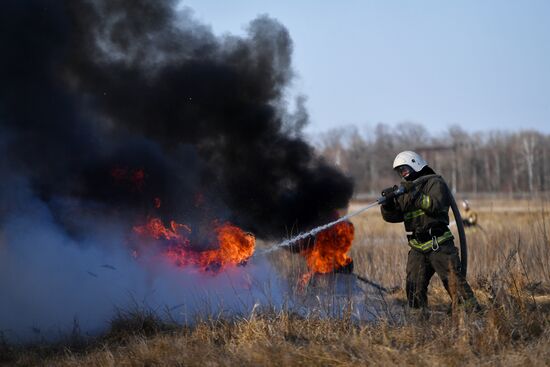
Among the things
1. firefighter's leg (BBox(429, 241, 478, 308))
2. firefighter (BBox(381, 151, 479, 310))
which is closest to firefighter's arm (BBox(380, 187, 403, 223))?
firefighter (BBox(381, 151, 479, 310))

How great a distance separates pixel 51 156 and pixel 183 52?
2790 mm

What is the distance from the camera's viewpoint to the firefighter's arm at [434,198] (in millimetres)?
6898

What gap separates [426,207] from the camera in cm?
691

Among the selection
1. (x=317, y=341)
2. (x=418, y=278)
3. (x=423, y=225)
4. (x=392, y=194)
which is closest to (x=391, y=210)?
(x=392, y=194)

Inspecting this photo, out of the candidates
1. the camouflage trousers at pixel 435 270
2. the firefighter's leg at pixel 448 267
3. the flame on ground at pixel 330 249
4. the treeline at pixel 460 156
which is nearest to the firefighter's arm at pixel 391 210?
the camouflage trousers at pixel 435 270

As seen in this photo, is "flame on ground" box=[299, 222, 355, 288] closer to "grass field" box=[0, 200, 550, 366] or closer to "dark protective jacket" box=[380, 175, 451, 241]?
"dark protective jacket" box=[380, 175, 451, 241]

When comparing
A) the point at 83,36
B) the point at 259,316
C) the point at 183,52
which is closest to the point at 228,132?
the point at 183,52

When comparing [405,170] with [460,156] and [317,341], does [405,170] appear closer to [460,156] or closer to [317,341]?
[317,341]

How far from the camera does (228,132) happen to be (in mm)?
9961

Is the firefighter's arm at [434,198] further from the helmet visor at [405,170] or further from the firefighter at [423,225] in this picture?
the helmet visor at [405,170]

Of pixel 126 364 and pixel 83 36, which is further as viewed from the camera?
pixel 83 36

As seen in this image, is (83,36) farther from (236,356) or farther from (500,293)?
(500,293)

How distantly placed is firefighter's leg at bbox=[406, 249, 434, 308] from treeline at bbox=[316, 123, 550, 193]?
4814 centimetres

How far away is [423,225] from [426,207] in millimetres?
244
